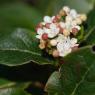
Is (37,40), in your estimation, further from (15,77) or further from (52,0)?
(52,0)

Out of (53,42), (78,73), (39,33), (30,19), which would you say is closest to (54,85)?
(78,73)

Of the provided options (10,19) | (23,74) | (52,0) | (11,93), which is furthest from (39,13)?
(11,93)

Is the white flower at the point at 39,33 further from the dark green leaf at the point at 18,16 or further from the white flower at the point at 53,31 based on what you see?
the dark green leaf at the point at 18,16

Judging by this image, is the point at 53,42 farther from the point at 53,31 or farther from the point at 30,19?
the point at 30,19

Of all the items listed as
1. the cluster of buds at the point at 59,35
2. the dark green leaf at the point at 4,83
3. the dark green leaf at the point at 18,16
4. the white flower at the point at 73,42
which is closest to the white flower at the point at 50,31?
the cluster of buds at the point at 59,35

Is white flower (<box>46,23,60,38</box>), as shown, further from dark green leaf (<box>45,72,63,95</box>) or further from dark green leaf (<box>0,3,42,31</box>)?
dark green leaf (<box>0,3,42,31</box>)
